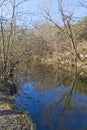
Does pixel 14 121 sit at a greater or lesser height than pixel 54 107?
greater

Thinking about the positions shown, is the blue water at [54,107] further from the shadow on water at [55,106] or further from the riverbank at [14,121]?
the riverbank at [14,121]

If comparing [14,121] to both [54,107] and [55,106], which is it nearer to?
[54,107]

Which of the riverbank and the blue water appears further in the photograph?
the blue water

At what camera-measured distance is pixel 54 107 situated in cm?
1243

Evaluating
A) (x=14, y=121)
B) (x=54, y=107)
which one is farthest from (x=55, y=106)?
(x=14, y=121)

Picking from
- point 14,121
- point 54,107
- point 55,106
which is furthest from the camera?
point 55,106

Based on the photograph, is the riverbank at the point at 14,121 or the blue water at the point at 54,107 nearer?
the riverbank at the point at 14,121

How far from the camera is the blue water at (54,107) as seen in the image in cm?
974

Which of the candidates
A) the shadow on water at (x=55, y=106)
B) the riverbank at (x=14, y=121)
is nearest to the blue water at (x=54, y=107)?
the shadow on water at (x=55, y=106)

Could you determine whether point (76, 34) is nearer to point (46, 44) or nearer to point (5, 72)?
point (46, 44)

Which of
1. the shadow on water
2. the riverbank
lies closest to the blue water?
the shadow on water

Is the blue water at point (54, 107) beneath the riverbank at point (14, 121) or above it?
beneath

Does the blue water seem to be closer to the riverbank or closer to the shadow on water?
the shadow on water

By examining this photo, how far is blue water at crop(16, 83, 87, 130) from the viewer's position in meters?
9.74
